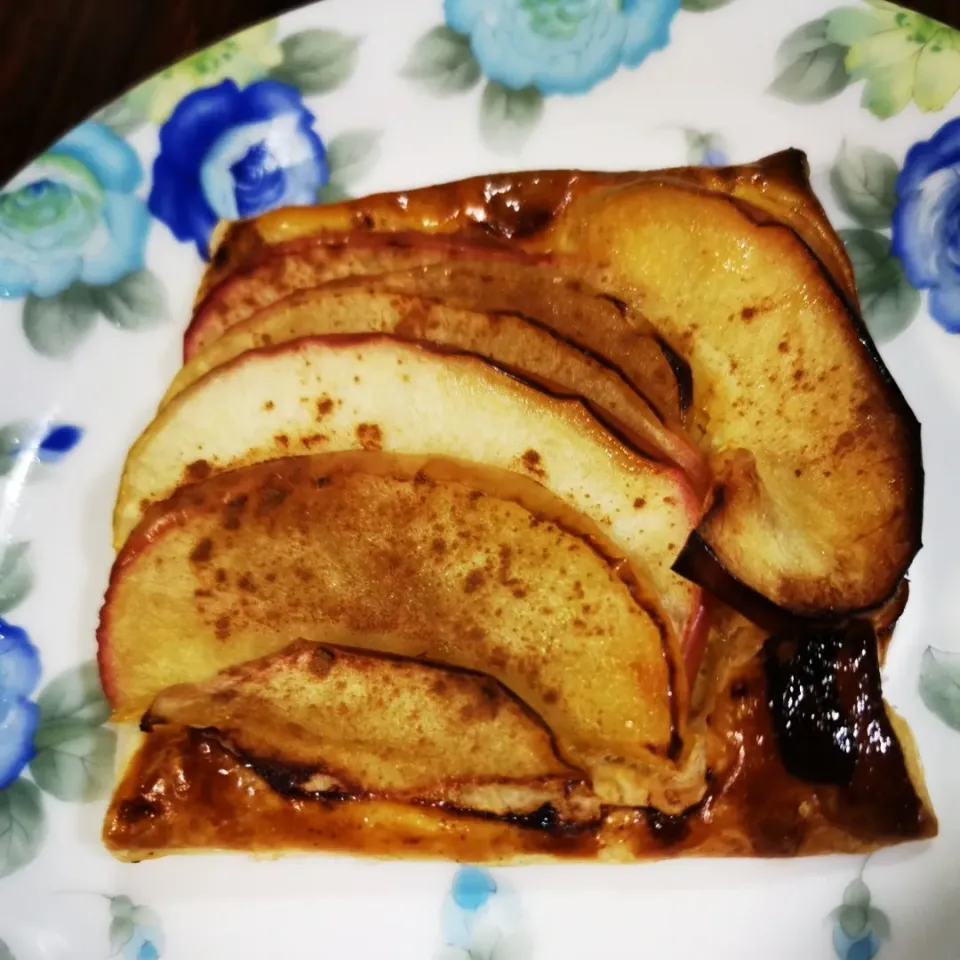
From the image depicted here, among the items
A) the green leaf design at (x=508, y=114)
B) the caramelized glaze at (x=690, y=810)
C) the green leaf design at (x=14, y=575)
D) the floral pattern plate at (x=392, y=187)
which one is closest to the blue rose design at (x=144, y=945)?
the floral pattern plate at (x=392, y=187)

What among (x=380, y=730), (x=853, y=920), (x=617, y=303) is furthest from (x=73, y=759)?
(x=853, y=920)

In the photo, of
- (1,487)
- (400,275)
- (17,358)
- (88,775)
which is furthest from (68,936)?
(400,275)

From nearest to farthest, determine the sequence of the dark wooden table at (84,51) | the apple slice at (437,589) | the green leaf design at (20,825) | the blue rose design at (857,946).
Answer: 1. the apple slice at (437,589)
2. the blue rose design at (857,946)
3. the green leaf design at (20,825)
4. the dark wooden table at (84,51)

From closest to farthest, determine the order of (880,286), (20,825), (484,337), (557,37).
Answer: (484,337) → (20,825) → (880,286) → (557,37)

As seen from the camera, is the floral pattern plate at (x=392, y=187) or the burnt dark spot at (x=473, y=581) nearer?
the burnt dark spot at (x=473, y=581)

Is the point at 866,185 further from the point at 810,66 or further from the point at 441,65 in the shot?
the point at 441,65

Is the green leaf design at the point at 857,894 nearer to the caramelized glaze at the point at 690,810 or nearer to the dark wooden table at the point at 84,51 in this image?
the caramelized glaze at the point at 690,810

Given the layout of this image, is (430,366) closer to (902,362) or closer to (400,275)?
(400,275)
